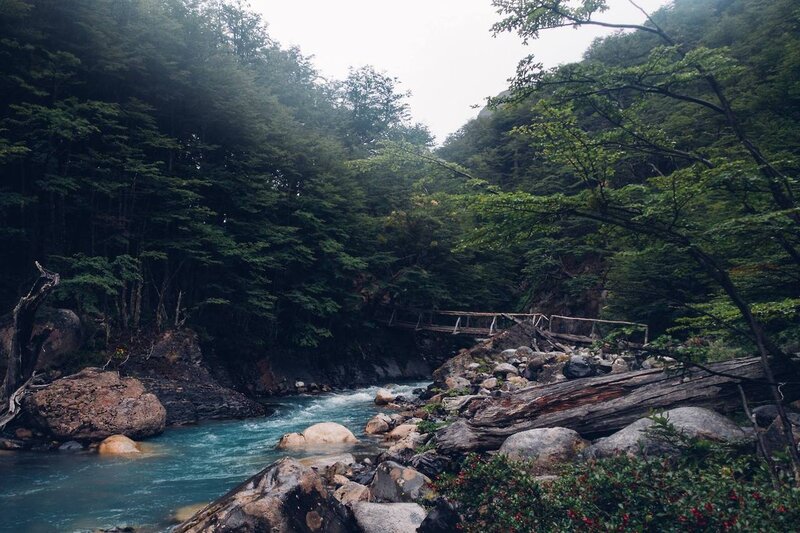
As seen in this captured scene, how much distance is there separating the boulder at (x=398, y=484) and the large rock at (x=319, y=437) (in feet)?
14.8

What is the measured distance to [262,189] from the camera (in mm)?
19094

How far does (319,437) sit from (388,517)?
19.5 ft

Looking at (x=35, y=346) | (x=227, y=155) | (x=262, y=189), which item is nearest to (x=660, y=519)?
(x=35, y=346)

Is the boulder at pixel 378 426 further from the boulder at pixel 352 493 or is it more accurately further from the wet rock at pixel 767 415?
the wet rock at pixel 767 415

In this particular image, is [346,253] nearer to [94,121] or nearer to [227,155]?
[227,155]

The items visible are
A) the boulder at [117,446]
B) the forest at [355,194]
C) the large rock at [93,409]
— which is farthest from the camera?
the large rock at [93,409]

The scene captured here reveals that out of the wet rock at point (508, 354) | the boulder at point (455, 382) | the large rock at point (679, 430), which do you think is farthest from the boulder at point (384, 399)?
the large rock at point (679, 430)

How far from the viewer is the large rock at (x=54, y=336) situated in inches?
451

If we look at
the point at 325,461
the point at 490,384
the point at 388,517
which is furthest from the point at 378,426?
the point at 388,517

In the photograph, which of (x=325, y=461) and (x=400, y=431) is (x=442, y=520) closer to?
(x=325, y=461)

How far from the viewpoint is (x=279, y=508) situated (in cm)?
458

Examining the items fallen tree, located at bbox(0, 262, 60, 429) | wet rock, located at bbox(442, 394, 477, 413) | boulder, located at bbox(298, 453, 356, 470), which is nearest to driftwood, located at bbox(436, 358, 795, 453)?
boulder, located at bbox(298, 453, 356, 470)

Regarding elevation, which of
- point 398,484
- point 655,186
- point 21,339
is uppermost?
point 655,186

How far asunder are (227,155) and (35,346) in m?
10.4
